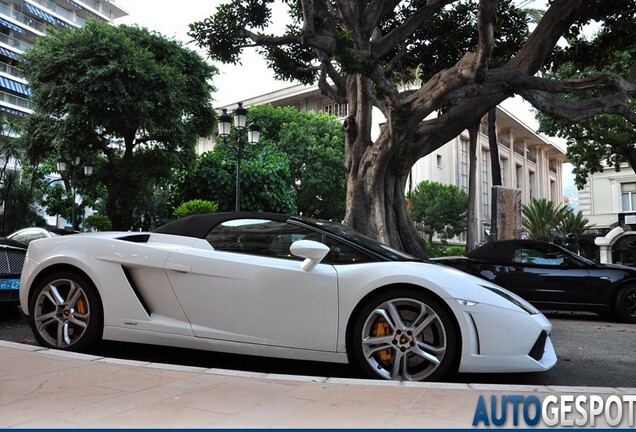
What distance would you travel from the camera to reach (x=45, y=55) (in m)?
21.6

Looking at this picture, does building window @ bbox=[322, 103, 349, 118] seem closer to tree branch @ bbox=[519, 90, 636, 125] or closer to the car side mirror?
tree branch @ bbox=[519, 90, 636, 125]

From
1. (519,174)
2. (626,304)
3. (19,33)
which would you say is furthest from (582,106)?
(19,33)

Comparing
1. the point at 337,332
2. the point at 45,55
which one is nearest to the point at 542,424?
the point at 337,332

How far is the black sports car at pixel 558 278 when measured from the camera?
27.2 feet

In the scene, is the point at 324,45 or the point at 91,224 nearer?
the point at 324,45

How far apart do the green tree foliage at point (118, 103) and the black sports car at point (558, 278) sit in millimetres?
16526

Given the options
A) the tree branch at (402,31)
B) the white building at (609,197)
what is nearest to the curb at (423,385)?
the tree branch at (402,31)

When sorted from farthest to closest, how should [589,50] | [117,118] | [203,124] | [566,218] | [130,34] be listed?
[566,218]
[203,124]
[130,34]
[117,118]
[589,50]

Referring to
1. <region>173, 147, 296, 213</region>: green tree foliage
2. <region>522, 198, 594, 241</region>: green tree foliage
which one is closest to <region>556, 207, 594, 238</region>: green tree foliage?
<region>522, 198, 594, 241</region>: green tree foliage

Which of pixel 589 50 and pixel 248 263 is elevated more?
pixel 589 50

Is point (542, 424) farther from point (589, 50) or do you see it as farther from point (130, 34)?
point (130, 34)

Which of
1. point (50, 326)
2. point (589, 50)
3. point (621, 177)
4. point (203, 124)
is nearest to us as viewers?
point (50, 326)

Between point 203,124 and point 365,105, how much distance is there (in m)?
14.3

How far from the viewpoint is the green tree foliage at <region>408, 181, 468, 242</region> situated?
41047 mm
